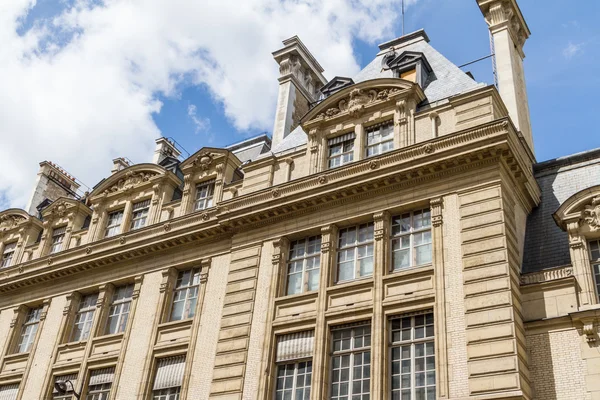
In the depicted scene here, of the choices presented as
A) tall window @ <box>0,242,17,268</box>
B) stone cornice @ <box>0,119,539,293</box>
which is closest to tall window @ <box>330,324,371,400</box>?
stone cornice @ <box>0,119,539,293</box>

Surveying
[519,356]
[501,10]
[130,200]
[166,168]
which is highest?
[501,10]

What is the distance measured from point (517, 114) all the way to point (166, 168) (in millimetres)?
14606

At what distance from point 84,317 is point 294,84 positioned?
43.5ft

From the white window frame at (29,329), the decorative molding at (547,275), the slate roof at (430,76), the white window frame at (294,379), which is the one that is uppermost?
the slate roof at (430,76)

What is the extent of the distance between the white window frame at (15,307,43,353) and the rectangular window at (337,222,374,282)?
13679 millimetres

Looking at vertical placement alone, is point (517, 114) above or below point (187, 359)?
above

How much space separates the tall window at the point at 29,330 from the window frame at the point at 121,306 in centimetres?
383

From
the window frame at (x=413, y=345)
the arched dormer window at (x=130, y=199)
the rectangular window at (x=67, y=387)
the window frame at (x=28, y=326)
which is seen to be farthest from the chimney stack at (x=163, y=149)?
the window frame at (x=413, y=345)

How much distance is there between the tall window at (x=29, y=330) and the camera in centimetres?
2778

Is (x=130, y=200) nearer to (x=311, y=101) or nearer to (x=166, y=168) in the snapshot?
(x=166, y=168)

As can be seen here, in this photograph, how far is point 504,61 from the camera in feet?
81.9

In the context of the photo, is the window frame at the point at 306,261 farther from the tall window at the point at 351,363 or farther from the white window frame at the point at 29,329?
the white window frame at the point at 29,329

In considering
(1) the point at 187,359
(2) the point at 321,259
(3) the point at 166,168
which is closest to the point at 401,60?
(2) the point at 321,259

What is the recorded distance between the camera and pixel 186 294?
2447cm
